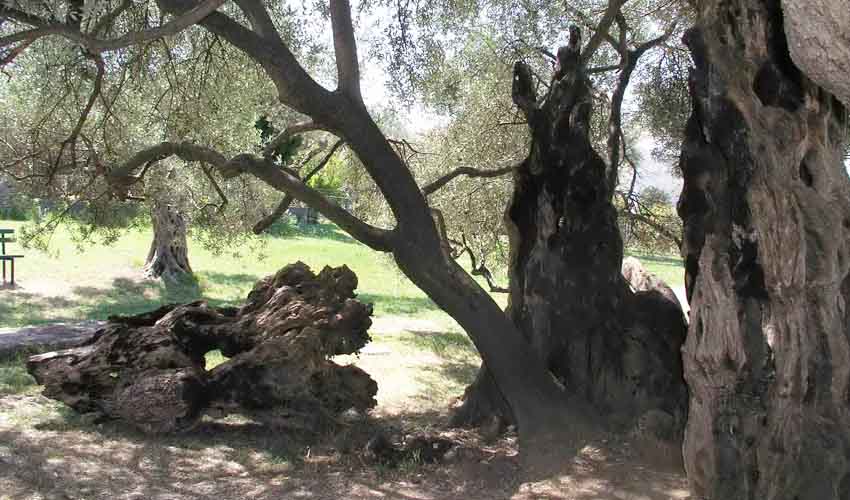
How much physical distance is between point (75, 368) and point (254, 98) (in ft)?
14.6

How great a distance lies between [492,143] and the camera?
975cm

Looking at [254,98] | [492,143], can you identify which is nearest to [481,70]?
[492,143]

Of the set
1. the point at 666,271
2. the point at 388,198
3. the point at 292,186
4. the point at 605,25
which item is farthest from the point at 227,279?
the point at 666,271

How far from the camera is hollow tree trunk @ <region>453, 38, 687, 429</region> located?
611cm

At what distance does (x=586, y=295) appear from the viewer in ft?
20.5

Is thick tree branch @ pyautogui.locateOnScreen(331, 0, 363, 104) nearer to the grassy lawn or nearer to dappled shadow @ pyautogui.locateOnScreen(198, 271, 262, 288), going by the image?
the grassy lawn

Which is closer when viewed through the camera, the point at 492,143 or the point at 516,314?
the point at 516,314

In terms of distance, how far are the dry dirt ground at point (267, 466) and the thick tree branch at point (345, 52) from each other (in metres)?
2.93

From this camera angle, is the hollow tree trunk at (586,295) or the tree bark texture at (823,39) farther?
the hollow tree trunk at (586,295)

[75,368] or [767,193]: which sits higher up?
[767,193]

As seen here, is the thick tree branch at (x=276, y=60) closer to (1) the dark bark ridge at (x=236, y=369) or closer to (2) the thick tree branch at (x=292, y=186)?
(2) the thick tree branch at (x=292, y=186)

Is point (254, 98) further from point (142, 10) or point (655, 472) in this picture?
point (655, 472)

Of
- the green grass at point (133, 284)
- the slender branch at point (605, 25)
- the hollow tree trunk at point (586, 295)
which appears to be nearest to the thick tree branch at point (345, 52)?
the hollow tree trunk at point (586, 295)

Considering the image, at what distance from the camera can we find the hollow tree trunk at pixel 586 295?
6.11 meters
